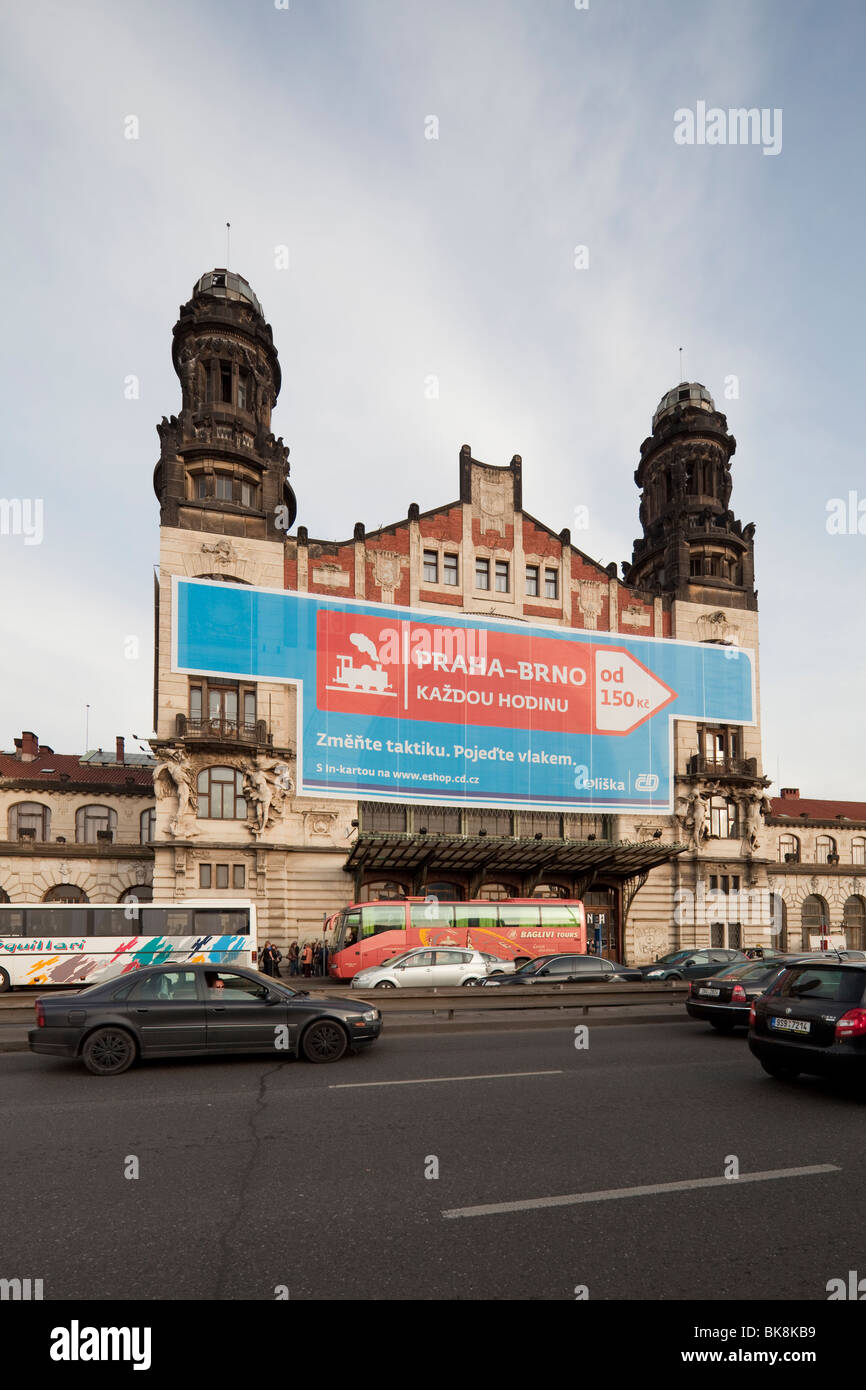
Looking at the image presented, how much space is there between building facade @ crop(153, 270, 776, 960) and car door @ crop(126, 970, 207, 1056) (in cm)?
2210

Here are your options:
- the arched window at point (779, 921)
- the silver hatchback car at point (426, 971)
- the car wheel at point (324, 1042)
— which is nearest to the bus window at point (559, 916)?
the silver hatchback car at point (426, 971)

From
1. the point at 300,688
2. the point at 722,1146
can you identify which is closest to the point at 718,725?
the point at 300,688

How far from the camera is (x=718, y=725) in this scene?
1745 inches

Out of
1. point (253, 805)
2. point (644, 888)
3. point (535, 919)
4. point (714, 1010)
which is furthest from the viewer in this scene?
point (644, 888)

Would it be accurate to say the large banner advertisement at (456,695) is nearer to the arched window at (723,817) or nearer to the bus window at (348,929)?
the arched window at (723,817)

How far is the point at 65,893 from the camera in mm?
41250

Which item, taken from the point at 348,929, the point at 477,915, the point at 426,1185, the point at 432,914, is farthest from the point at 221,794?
the point at 426,1185

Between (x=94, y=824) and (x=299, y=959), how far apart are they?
58.2 ft

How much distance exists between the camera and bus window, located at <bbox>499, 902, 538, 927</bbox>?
33.3m

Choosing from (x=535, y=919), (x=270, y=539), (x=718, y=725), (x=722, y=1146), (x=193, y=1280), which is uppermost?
(x=270, y=539)

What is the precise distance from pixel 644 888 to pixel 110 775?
31.0 meters

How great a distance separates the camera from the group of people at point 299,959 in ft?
109

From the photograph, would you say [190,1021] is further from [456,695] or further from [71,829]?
[71,829]
